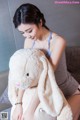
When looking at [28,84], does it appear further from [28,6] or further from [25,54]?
[28,6]

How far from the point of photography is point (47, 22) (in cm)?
189

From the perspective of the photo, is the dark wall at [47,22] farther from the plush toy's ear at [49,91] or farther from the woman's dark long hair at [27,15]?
the plush toy's ear at [49,91]

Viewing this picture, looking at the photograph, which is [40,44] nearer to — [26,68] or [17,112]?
[26,68]

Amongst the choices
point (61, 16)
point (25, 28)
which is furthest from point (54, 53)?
point (61, 16)

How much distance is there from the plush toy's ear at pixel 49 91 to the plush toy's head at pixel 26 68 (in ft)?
0.10

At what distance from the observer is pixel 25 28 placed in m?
1.13

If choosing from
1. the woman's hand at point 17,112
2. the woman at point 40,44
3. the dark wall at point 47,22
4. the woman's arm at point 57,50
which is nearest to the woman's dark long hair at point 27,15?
the woman at point 40,44

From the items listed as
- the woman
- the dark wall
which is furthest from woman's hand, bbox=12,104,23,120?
the dark wall

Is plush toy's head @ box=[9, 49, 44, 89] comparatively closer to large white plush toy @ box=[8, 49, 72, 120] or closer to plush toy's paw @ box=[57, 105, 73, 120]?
large white plush toy @ box=[8, 49, 72, 120]

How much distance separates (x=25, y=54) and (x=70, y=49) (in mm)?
618

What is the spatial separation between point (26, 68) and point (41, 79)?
93 mm

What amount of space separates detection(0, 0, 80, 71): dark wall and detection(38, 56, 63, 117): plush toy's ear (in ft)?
2.77

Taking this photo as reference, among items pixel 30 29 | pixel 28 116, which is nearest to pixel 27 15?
pixel 30 29

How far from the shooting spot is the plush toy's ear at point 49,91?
1090 millimetres
